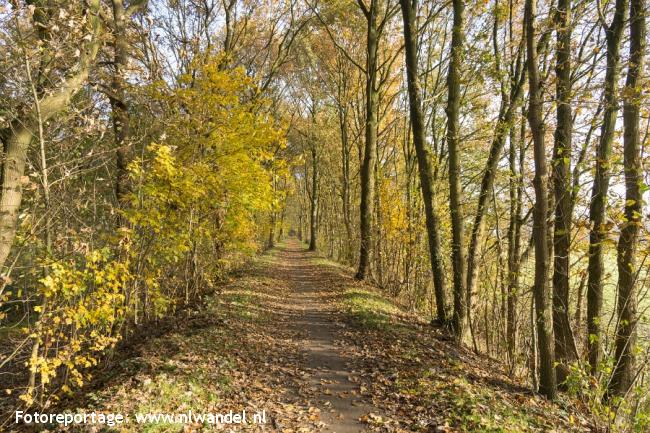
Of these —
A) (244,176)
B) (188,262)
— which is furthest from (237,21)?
(188,262)

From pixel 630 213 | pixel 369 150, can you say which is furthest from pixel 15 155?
pixel 369 150

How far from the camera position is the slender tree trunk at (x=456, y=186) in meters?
8.39

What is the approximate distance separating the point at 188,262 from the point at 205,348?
417 centimetres

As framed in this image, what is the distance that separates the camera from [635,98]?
5.05m

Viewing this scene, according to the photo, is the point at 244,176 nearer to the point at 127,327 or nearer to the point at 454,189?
the point at 127,327

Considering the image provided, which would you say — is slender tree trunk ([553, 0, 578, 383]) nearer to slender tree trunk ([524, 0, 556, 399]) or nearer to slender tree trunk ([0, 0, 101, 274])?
slender tree trunk ([524, 0, 556, 399])

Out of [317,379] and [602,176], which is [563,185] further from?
[317,379]

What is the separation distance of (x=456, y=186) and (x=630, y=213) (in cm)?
349

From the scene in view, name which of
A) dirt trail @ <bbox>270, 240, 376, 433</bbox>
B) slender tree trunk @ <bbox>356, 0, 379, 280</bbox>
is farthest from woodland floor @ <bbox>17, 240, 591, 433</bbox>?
slender tree trunk @ <bbox>356, 0, 379, 280</bbox>

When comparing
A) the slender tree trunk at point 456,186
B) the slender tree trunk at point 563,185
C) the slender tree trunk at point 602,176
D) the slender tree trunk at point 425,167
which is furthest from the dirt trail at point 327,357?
the slender tree trunk at point 602,176

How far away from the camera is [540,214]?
18.5 ft

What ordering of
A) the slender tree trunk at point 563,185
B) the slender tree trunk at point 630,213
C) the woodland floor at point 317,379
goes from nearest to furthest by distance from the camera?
the woodland floor at point 317,379 < the slender tree trunk at point 630,213 < the slender tree trunk at point 563,185

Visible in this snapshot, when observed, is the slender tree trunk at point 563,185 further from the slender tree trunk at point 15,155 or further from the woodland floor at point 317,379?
the slender tree trunk at point 15,155

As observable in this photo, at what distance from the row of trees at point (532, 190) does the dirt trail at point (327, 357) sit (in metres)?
2.89
